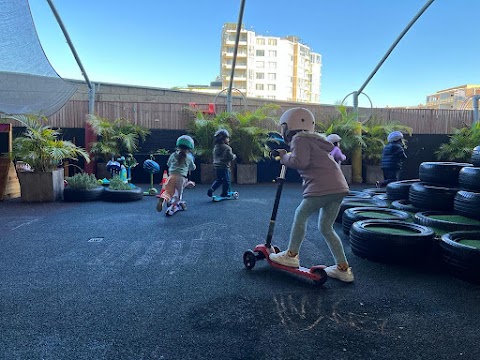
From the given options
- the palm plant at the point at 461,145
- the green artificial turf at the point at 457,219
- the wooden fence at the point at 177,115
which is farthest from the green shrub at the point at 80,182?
the palm plant at the point at 461,145

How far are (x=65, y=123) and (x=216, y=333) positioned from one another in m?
9.77

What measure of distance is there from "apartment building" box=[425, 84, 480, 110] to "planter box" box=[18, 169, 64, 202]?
1247cm

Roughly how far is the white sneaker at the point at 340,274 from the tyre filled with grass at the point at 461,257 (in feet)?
3.05

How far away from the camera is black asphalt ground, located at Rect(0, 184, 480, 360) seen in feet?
7.31

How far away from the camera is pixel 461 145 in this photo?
11.1m

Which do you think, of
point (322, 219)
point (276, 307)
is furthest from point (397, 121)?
point (276, 307)

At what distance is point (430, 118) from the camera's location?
12.1 metres

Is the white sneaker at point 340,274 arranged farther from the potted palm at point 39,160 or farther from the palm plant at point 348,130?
the palm plant at point 348,130

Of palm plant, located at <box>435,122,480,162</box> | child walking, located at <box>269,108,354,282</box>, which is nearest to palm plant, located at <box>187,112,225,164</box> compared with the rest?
palm plant, located at <box>435,122,480,162</box>

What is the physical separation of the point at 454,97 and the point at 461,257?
14.0 metres

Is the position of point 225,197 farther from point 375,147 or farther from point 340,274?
point 375,147

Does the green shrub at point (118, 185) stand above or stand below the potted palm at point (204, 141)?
below

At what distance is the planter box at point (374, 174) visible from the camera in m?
11.1

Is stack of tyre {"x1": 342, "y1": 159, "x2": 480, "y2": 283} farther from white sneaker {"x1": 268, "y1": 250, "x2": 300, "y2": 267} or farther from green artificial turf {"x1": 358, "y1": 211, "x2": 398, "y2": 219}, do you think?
white sneaker {"x1": 268, "y1": 250, "x2": 300, "y2": 267}
